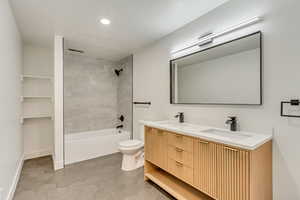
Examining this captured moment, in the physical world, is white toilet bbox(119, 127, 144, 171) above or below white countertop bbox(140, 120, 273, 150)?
below

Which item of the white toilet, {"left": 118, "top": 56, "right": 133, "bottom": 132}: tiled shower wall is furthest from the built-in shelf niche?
the white toilet

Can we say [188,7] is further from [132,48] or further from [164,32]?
[132,48]

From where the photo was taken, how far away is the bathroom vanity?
4.28 ft

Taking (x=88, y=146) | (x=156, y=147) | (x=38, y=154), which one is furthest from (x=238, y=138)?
(x=38, y=154)

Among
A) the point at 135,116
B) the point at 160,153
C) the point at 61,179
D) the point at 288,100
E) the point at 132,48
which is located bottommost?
the point at 61,179

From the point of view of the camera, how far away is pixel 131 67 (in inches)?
153

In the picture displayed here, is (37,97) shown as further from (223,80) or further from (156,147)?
(223,80)

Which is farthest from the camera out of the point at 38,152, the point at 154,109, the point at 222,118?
the point at 38,152

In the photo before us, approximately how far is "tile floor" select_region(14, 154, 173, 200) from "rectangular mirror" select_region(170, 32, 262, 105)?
139 cm

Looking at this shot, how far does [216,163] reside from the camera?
4.90 ft

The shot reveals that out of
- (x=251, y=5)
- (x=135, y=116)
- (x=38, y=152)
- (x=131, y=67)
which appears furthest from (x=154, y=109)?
(x=38, y=152)

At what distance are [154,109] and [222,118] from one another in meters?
1.41

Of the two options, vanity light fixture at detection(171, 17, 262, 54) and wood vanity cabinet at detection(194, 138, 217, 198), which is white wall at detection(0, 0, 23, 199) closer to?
wood vanity cabinet at detection(194, 138, 217, 198)

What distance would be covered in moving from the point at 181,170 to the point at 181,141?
343 millimetres
